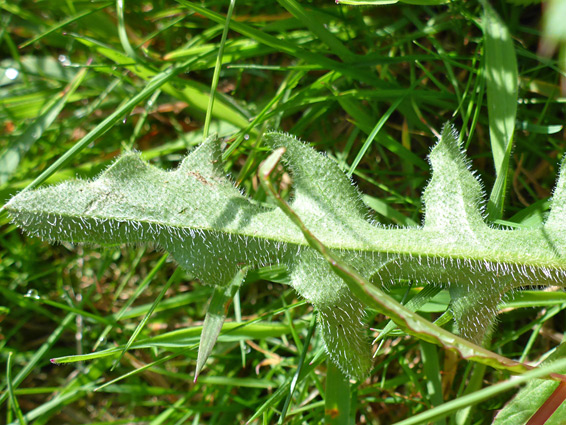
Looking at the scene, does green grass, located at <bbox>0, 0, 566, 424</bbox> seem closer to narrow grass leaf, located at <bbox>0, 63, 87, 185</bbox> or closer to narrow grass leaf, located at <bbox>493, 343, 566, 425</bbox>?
narrow grass leaf, located at <bbox>0, 63, 87, 185</bbox>

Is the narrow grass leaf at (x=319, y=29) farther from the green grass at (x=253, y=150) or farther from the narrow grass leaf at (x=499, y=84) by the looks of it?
the narrow grass leaf at (x=499, y=84)

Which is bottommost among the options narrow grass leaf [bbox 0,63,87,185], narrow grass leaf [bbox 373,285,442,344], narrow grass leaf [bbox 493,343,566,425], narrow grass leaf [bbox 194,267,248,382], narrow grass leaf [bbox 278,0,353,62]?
narrow grass leaf [bbox 493,343,566,425]

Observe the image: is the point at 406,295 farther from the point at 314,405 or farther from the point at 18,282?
the point at 18,282

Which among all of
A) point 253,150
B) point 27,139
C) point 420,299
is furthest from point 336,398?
point 27,139

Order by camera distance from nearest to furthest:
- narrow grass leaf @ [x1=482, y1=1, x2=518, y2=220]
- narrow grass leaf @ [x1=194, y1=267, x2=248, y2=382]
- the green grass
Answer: narrow grass leaf @ [x1=194, y1=267, x2=248, y2=382], narrow grass leaf @ [x1=482, y1=1, x2=518, y2=220], the green grass

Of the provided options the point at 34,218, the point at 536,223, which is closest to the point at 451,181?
the point at 536,223

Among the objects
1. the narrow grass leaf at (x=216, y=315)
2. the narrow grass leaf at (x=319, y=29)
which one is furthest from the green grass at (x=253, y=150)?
the narrow grass leaf at (x=216, y=315)

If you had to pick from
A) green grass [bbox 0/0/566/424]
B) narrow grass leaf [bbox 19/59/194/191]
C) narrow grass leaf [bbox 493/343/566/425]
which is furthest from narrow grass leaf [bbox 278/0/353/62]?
narrow grass leaf [bbox 493/343/566/425]
